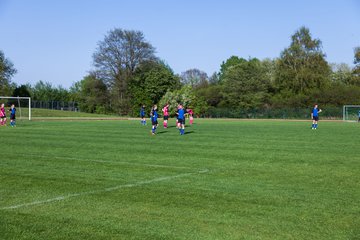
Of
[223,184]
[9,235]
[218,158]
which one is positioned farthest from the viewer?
[218,158]

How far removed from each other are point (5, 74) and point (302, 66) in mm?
62838

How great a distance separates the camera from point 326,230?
5.95 m

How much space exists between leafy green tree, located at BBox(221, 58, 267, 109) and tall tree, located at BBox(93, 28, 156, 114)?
18299 mm

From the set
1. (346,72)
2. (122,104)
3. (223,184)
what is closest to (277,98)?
(346,72)

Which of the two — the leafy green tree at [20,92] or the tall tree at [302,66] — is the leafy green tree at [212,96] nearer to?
the tall tree at [302,66]

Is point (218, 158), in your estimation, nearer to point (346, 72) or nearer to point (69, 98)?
point (346, 72)

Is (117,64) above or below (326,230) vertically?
A: above

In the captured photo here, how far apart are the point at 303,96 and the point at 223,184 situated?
7807cm

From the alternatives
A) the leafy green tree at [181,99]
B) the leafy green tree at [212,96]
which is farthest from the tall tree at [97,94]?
the leafy green tree at [212,96]

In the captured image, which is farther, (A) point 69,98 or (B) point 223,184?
(A) point 69,98

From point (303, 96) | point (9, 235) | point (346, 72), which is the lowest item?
point (9, 235)

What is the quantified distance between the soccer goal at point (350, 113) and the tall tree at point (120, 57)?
42.6 metres

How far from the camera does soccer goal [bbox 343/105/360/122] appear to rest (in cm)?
6190

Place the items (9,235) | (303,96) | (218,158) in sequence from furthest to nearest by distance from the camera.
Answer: (303,96)
(218,158)
(9,235)
